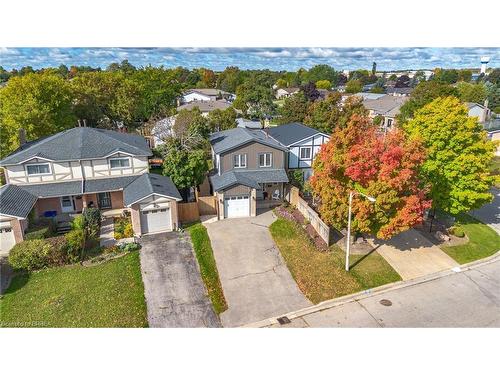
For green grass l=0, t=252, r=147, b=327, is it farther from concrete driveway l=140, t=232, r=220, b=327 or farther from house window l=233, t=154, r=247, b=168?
house window l=233, t=154, r=247, b=168

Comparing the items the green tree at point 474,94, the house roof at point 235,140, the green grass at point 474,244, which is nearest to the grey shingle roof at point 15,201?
the house roof at point 235,140

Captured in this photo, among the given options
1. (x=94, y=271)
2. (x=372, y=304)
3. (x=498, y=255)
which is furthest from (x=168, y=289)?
(x=498, y=255)

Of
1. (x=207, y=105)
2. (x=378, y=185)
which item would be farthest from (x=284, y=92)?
(x=378, y=185)

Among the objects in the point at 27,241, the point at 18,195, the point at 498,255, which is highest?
the point at 18,195

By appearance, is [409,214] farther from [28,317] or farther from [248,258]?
[28,317]

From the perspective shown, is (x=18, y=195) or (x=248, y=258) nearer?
(x=248, y=258)

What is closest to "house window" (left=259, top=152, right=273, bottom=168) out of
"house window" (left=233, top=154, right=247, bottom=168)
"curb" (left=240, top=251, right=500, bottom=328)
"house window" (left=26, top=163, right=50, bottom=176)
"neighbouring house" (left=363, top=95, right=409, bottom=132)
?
"house window" (left=233, top=154, right=247, bottom=168)

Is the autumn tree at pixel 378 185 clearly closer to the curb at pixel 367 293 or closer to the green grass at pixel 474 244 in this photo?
the curb at pixel 367 293
